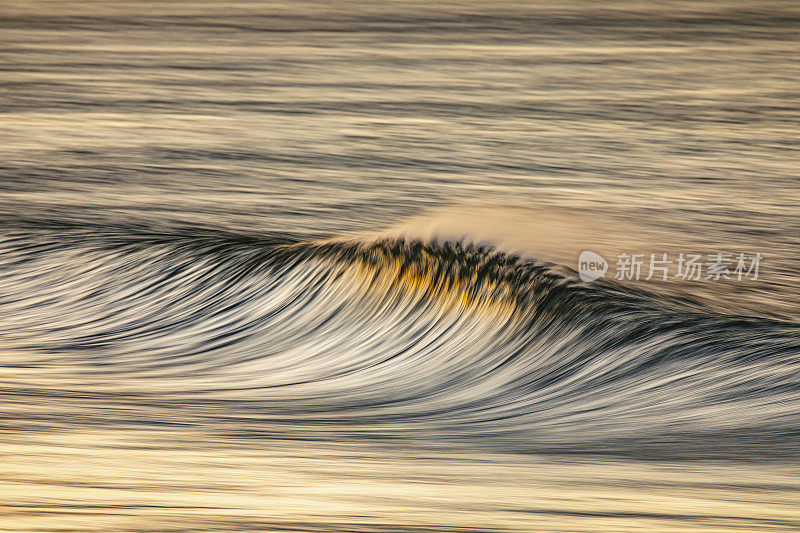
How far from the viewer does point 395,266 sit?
0.74 metres

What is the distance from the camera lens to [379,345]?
64cm

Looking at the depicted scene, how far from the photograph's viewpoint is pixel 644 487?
337 millimetres

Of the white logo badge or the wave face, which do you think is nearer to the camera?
the wave face

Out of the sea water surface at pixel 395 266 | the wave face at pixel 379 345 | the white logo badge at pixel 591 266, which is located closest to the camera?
the sea water surface at pixel 395 266

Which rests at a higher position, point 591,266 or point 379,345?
point 591,266

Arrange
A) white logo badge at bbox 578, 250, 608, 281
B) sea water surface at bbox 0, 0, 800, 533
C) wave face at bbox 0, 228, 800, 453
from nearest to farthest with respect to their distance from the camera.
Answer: sea water surface at bbox 0, 0, 800, 533, wave face at bbox 0, 228, 800, 453, white logo badge at bbox 578, 250, 608, 281

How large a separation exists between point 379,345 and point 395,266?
0.12 metres

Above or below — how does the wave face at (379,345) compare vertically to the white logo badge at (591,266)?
below

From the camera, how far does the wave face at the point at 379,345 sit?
1.52 ft

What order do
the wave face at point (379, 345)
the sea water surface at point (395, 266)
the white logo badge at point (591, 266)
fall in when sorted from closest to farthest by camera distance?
the sea water surface at point (395, 266), the wave face at point (379, 345), the white logo badge at point (591, 266)

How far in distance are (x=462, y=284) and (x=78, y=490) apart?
42 centimetres

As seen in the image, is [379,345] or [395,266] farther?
[395,266]

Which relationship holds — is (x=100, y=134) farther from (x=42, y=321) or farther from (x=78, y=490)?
(x=78, y=490)

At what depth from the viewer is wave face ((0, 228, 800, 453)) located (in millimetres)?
463
